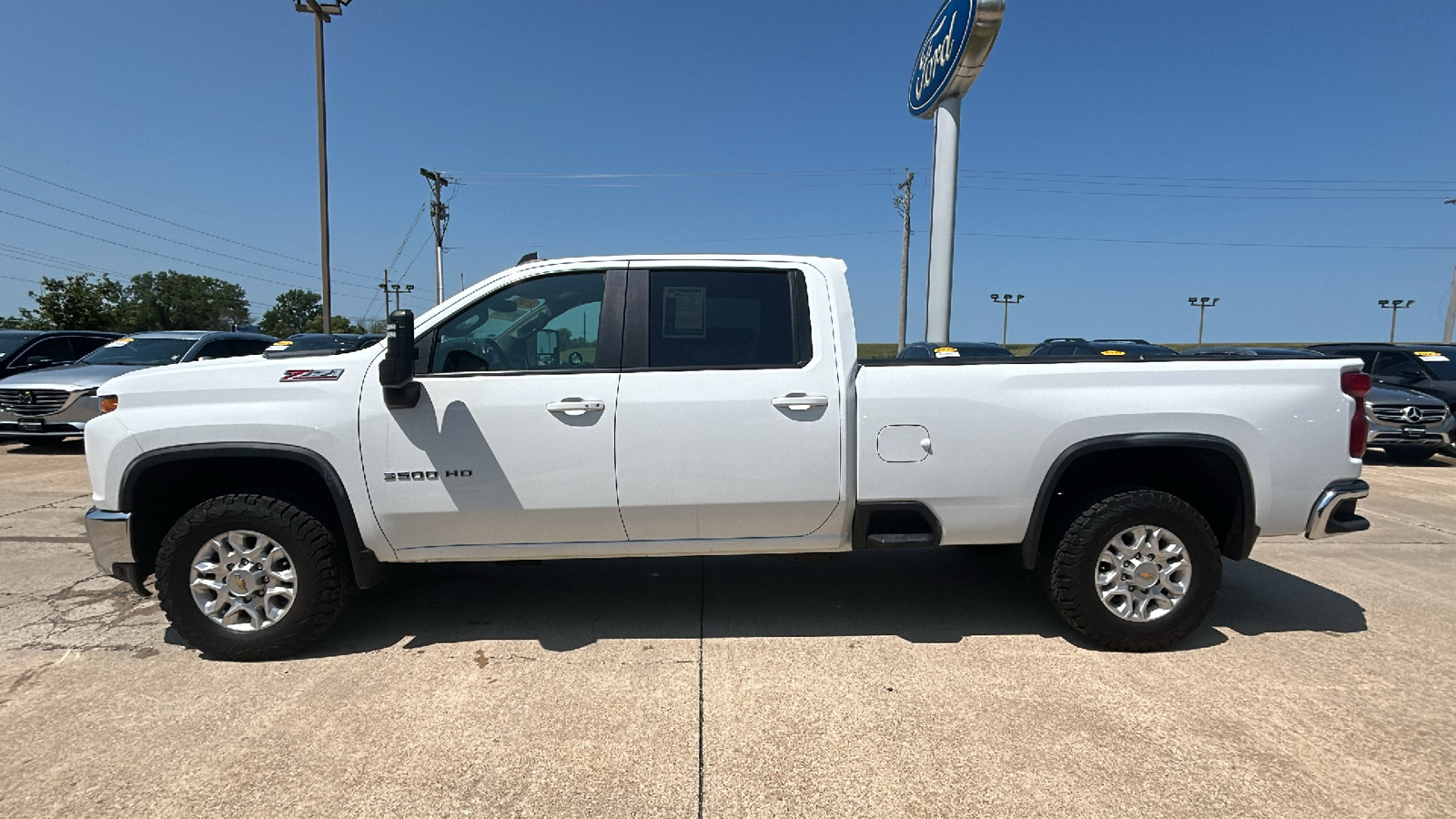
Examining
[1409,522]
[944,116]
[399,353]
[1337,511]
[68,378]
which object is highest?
[944,116]

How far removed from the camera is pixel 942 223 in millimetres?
15227

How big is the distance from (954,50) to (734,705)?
1477 centimetres

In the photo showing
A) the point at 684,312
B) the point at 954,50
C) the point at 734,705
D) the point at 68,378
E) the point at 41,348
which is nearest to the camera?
the point at 734,705

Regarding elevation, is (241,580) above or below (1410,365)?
below

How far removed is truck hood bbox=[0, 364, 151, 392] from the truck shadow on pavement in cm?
728

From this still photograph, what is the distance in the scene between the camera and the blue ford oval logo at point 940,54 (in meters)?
13.6

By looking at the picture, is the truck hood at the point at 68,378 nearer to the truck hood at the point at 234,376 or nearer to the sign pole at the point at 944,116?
the truck hood at the point at 234,376

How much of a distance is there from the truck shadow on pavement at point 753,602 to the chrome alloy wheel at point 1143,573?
0.95ft

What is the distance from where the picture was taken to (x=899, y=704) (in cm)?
286

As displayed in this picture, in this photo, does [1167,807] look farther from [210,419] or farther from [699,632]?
[210,419]

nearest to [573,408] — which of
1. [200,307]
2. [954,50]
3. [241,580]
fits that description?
[241,580]

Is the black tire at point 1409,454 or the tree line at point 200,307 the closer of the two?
the black tire at point 1409,454

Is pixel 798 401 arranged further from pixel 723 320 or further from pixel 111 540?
pixel 111 540

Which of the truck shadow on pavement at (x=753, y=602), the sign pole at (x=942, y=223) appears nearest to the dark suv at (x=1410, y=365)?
the sign pole at (x=942, y=223)
